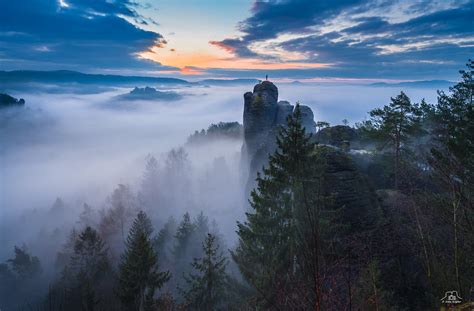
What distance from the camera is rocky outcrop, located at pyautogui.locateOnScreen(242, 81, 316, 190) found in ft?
175

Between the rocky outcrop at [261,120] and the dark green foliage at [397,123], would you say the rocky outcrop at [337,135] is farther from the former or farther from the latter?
the rocky outcrop at [261,120]

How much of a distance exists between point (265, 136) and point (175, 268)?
2977cm

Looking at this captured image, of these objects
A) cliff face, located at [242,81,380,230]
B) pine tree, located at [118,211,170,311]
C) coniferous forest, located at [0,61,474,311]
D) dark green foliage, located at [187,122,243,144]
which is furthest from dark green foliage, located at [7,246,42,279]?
dark green foliage, located at [187,122,243,144]

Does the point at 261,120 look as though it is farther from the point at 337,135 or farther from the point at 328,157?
the point at 328,157

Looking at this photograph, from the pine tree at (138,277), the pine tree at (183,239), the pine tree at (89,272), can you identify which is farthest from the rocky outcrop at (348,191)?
the pine tree at (183,239)

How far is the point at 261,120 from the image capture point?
5450 centimetres

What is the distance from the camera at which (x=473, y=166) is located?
15242 mm

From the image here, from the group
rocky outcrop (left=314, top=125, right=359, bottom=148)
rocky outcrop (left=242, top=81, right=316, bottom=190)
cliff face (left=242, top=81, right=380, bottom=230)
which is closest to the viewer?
cliff face (left=242, top=81, right=380, bottom=230)

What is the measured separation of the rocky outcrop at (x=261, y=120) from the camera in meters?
53.2

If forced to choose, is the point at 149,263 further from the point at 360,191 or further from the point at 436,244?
the point at 436,244
